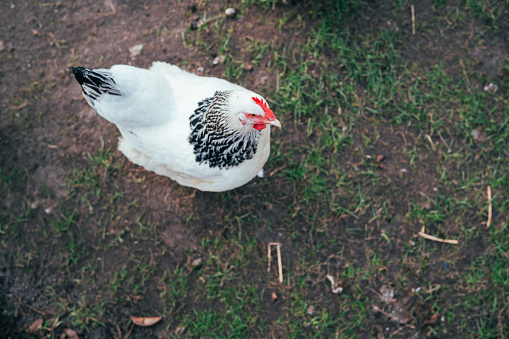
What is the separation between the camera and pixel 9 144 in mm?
2994

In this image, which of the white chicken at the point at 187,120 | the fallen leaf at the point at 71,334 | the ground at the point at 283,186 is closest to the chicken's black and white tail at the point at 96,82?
the white chicken at the point at 187,120

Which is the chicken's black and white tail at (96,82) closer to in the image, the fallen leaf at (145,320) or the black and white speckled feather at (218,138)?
the black and white speckled feather at (218,138)

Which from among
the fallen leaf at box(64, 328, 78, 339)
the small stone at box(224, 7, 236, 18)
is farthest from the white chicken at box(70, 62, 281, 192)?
the fallen leaf at box(64, 328, 78, 339)

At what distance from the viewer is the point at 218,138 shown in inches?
80.2

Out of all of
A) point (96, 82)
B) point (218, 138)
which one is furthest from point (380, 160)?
point (96, 82)

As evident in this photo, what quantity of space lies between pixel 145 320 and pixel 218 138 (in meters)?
1.79

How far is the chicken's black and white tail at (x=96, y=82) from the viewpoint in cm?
189

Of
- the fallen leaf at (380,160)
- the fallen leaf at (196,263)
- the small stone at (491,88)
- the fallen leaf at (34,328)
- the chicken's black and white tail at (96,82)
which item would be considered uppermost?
the chicken's black and white tail at (96,82)

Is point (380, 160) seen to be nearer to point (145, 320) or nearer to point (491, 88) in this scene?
point (491, 88)

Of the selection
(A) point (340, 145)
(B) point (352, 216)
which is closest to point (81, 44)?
(A) point (340, 145)

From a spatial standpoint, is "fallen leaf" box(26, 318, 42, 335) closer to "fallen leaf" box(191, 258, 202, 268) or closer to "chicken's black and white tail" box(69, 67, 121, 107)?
"fallen leaf" box(191, 258, 202, 268)

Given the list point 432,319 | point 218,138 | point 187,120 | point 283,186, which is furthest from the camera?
point 283,186

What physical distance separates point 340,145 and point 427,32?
1.32 meters

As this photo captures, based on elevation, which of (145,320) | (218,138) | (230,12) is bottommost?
(145,320)
